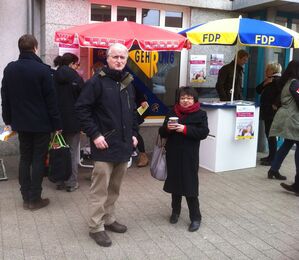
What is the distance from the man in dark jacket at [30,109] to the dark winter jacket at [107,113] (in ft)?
3.31

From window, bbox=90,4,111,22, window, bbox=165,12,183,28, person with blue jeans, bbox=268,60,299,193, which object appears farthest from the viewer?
window, bbox=165,12,183,28

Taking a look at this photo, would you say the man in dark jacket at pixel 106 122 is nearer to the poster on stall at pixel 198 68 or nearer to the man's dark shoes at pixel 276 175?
the man's dark shoes at pixel 276 175

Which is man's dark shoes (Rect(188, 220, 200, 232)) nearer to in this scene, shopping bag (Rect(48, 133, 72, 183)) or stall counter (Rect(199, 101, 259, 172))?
shopping bag (Rect(48, 133, 72, 183))

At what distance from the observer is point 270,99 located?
709 cm

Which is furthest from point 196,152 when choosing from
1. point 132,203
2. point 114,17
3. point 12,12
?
point 12,12

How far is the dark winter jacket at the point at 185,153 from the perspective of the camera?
4.13m

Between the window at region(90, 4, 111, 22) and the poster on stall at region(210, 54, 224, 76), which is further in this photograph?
the poster on stall at region(210, 54, 224, 76)

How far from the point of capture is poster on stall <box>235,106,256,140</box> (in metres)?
6.48

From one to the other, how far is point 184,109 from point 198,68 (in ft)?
12.7

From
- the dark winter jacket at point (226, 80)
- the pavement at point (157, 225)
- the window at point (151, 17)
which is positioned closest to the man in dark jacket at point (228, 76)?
the dark winter jacket at point (226, 80)

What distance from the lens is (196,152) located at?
13.8ft

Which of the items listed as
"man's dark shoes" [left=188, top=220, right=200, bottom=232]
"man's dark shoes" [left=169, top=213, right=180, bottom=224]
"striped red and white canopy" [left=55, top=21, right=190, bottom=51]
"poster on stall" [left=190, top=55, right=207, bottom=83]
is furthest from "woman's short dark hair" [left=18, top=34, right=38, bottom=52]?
"poster on stall" [left=190, top=55, right=207, bottom=83]

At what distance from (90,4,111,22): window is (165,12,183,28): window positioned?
1127mm

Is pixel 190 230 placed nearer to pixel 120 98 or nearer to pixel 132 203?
pixel 132 203
